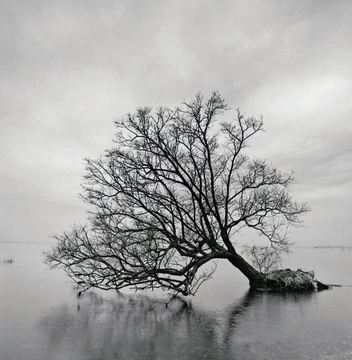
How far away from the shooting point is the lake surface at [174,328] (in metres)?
7.32

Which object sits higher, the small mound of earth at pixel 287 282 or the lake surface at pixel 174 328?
the small mound of earth at pixel 287 282

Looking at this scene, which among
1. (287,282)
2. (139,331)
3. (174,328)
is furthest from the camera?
(287,282)

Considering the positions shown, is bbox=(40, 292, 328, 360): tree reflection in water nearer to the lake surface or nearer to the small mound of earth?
the lake surface

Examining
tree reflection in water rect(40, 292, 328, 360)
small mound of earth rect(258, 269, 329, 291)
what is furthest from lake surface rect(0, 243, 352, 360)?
small mound of earth rect(258, 269, 329, 291)

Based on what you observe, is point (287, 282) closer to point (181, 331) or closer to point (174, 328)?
point (174, 328)

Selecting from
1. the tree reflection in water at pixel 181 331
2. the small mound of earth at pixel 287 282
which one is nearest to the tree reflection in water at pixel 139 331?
the tree reflection in water at pixel 181 331

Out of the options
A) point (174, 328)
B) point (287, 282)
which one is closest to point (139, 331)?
point (174, 328)

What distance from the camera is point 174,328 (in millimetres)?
9562

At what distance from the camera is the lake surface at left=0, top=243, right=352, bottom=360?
7.32 meters

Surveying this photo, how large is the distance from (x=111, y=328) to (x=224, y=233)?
9.15 m

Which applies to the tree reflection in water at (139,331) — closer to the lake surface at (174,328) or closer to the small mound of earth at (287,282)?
the lake surface at (174,328)

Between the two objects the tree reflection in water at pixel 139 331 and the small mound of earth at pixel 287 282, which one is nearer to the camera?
the tree reflection in water at pixel 139 331

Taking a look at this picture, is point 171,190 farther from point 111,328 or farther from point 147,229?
point 111,328

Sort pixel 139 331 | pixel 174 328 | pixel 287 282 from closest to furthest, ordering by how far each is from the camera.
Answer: pixel 139 331 < pixel 174 328 < pixel 287 282
